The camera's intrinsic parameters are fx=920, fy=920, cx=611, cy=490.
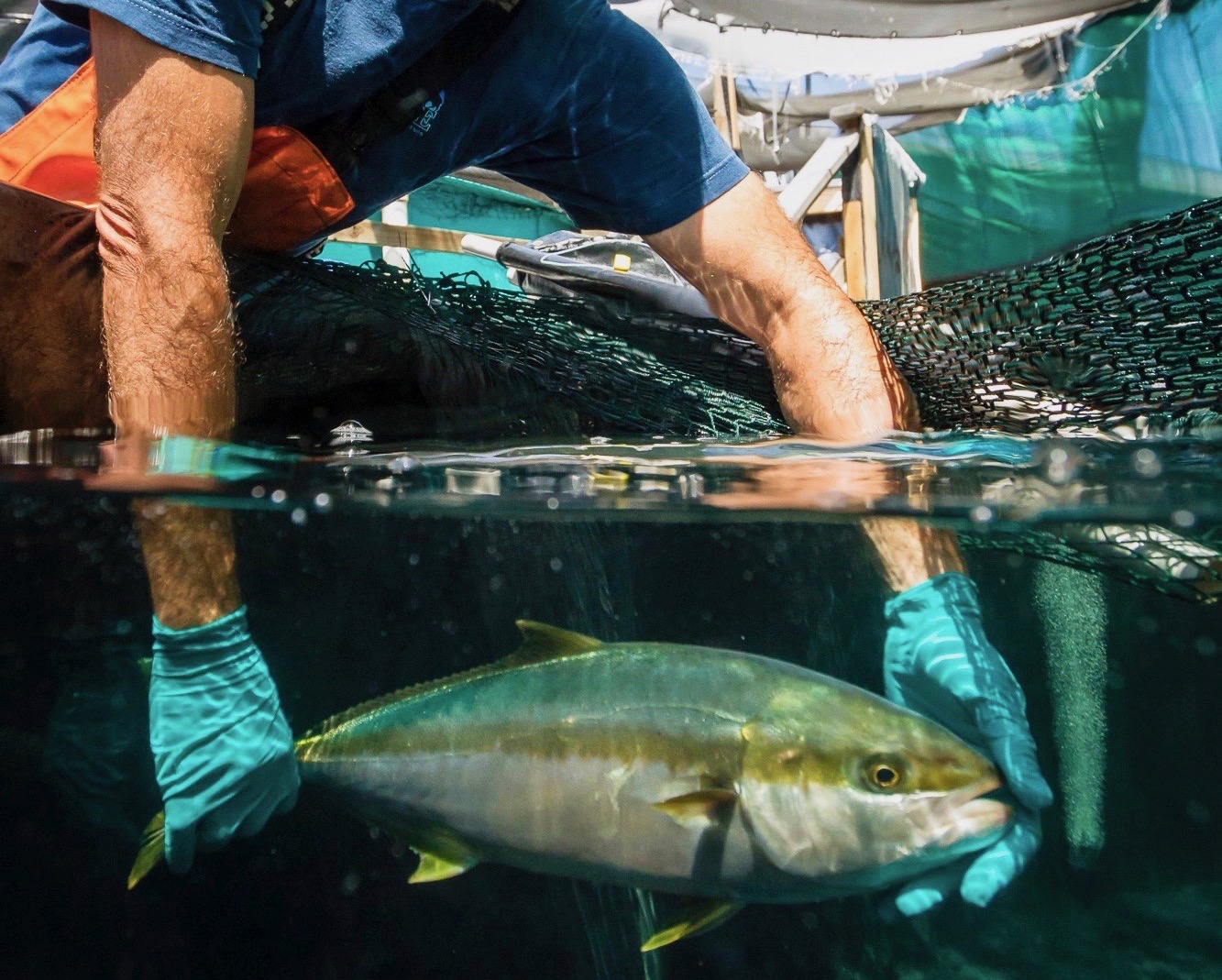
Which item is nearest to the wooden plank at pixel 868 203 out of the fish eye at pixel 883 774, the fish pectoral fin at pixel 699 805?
the fish eye at pixel 883 774

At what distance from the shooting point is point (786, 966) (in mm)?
3285

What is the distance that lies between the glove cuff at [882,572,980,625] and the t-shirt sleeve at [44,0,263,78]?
2033 millimetres

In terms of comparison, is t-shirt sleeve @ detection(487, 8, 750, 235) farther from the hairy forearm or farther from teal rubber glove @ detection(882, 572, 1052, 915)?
teal rubber glove @ detection(882, 572, 1052, 915)

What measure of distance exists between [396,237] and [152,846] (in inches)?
146

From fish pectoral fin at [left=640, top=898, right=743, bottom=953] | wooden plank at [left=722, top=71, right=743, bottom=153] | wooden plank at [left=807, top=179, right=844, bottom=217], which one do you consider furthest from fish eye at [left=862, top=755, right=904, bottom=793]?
wooden plank at [left=722, top=71, right=743, bottom=153]

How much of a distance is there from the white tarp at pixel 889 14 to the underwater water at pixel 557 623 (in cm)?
632

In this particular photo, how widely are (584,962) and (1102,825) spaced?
5.91 feet

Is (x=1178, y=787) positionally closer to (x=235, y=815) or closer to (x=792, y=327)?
(x=792, y=327)

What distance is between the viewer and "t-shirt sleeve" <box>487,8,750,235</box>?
2.97 metres

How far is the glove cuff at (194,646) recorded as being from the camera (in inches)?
81.1

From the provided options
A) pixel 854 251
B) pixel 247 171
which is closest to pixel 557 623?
pixel 247 171

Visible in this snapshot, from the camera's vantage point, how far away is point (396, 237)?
5289 mm

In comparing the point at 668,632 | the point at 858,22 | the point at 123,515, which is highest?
the point at 858,22

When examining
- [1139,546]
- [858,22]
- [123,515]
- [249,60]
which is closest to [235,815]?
[123,515]
